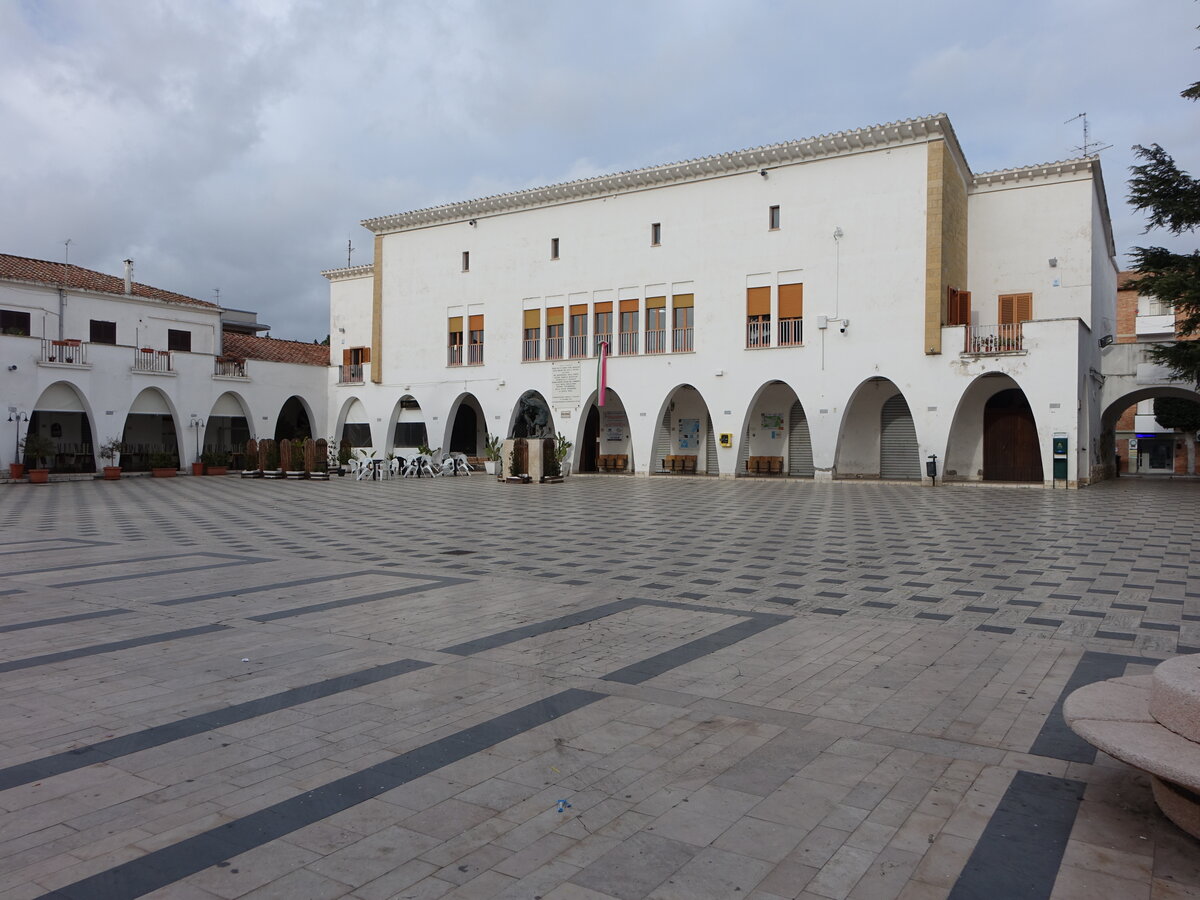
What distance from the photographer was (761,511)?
16.4 metres

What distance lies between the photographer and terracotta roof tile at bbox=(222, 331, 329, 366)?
122ft

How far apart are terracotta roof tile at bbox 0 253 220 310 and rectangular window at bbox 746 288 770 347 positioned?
23.0m

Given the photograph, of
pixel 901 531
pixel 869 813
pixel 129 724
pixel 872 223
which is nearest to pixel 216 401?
pixel 872 223

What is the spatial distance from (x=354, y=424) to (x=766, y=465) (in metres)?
19.6

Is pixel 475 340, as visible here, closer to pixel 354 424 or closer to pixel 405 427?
pixel 405 427

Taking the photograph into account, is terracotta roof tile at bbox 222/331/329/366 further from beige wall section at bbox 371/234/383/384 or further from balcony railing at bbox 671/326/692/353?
balcony railing at bbox 671/326/692/353

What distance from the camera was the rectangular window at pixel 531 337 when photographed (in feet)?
107

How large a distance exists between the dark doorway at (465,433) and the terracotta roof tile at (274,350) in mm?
7169

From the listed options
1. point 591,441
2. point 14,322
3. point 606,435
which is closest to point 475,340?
point 591,441

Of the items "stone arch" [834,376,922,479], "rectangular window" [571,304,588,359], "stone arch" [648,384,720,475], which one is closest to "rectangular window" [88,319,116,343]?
"rectangular window" [571,304,588,359]

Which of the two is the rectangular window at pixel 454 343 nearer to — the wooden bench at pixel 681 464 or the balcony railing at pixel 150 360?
the wooden bench at pixel 681 464

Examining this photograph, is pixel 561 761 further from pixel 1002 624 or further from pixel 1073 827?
pixel 1002 624

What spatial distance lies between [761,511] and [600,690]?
11.9m

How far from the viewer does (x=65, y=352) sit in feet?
94.9
